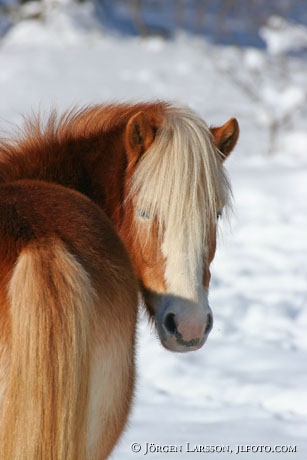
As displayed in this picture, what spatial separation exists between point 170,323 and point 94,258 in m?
0.42

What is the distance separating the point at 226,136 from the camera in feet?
7.88

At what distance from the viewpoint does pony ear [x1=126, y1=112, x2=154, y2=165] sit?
2179 mm

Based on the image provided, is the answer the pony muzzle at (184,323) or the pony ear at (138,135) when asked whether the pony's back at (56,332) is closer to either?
the pony muzzle at (184,323)

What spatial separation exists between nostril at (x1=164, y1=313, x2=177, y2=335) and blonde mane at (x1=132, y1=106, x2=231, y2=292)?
0.14m

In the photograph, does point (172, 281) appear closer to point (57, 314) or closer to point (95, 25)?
Answer: point (57, 314)

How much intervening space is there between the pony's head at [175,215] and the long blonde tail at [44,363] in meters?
0.49

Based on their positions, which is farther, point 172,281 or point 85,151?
point 85,151

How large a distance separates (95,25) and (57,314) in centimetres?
1360

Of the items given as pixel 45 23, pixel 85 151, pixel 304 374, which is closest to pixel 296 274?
pixel 304 374

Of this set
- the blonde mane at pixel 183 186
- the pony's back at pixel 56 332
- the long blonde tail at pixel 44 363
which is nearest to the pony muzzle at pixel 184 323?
the blonde mane at pixel 183 186

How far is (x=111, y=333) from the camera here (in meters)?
1.66

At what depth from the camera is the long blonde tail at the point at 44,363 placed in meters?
1.45

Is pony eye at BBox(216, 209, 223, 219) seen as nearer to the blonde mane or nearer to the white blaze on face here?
the blonde mane

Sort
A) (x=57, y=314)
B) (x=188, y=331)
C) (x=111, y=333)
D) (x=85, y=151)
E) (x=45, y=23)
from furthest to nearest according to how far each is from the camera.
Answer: (x=45, y=23), (x=85, y=151), (x=188, y=331), (x=111, y=333), (x=57, y=314)
